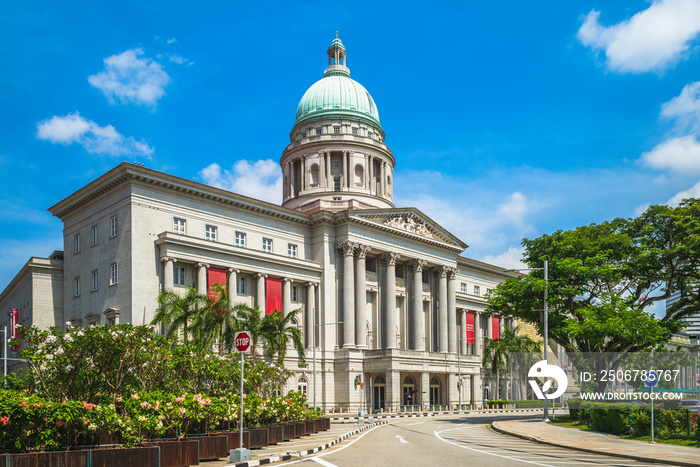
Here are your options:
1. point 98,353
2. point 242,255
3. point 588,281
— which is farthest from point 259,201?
point 98,353

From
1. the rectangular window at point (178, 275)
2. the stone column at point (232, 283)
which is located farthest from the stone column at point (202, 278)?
the stone column at point (232, 283)

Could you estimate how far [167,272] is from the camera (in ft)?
172

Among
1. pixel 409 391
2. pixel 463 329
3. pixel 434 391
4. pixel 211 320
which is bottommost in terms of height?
pixel 434 391

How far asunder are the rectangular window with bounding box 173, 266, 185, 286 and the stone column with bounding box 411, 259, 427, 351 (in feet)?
93.0

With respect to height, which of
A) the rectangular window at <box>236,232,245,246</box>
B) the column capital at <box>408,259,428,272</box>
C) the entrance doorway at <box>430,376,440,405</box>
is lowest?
the entrance doorway at <box>430,376,440,405</box>

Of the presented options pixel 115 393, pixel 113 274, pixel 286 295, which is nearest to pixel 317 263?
pixel 286 295

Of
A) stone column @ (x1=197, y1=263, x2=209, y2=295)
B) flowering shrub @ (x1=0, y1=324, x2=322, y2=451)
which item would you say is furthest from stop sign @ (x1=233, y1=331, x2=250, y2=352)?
stone column @ (x1=197, y1=263, x2=209, y2=295)

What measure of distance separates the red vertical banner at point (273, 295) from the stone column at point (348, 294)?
729 centimetres

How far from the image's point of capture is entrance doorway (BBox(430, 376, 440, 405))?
7181cm

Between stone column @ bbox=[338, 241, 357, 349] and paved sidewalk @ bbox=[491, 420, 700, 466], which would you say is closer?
paved sidewalk @ bbox=[491, 420, 700, 466]

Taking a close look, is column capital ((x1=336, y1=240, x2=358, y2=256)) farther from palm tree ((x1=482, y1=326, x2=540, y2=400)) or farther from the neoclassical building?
palm tree ((x1=482, y1=326, x2=540, y2=400))

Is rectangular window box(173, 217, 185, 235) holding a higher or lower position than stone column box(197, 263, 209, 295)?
higher

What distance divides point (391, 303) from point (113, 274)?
96.0 ft

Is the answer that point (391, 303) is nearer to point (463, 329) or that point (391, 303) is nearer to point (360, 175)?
point (360, 175)
